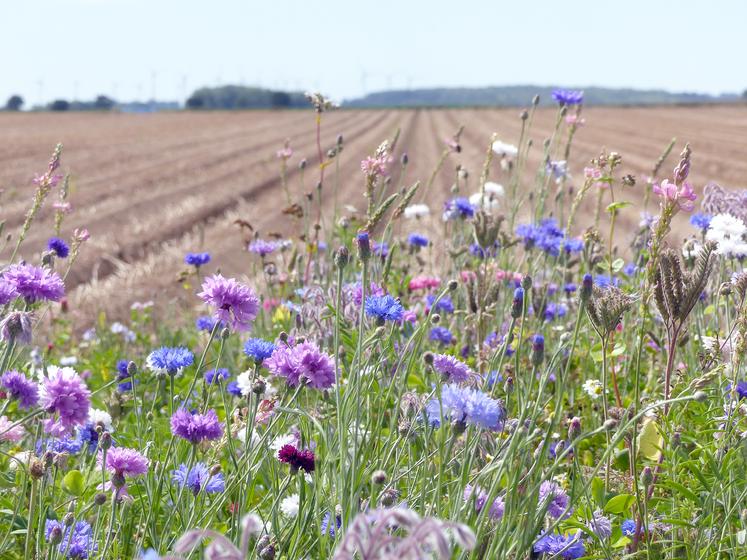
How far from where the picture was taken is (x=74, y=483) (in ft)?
6.80

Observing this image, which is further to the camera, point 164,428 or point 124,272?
point 124,272

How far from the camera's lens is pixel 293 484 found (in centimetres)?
238

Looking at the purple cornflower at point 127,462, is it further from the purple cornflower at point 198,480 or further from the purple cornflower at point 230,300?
the purple cornflower at point 230,300

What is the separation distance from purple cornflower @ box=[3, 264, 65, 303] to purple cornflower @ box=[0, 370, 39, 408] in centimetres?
20

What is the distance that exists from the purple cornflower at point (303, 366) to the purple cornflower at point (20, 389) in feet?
1.76

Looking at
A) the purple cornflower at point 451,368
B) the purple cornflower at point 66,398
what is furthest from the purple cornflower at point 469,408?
the purple cornflower at point 66,398

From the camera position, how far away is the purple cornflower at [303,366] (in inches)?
74.0

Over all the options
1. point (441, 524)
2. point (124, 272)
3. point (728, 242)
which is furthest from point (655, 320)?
point (124, 272)

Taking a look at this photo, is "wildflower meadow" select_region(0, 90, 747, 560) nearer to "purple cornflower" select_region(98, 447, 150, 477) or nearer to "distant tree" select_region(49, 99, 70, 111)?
"purple cornflower" select_region(98, 447, 150, 477)

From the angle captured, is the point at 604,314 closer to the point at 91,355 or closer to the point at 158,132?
the point at 91,355

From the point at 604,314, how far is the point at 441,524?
1241mm

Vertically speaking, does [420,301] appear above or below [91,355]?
above

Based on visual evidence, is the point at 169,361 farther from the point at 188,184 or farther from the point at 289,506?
the point at 188,184

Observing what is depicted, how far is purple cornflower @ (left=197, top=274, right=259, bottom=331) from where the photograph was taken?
6.43 ft
